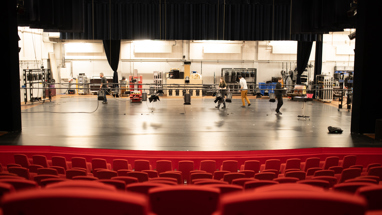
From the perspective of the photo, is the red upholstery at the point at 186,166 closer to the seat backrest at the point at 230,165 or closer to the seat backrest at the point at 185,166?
the seat backrest at the point at 185,166

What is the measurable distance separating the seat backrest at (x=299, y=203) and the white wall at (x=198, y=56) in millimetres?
23936

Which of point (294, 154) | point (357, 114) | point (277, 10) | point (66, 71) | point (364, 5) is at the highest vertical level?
point (277, 10)

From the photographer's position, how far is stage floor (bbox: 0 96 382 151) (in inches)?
391

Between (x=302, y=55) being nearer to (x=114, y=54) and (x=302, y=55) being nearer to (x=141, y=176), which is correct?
(x=114, y=54)

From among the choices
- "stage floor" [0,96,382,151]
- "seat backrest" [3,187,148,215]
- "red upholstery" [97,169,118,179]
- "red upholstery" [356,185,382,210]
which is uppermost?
"seat backrest" [3,187,148,215]

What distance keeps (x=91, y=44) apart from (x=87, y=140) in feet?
53.8

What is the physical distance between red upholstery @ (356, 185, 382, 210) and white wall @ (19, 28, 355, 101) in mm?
23033

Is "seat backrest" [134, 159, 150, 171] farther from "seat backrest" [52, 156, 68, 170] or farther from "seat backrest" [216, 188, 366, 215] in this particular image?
"seat backrest" [216, 188, 366, 215]

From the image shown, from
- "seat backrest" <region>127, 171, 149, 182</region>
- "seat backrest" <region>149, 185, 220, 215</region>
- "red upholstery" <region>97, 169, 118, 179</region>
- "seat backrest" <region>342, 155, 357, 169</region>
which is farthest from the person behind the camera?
"seat backrest" <region>342, 155, 357, 169</region>

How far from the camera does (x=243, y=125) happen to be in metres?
12.9

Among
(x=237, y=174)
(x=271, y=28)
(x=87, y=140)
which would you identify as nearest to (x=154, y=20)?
(x=271, y=28)

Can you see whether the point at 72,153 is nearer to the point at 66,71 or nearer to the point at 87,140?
the point at 87,140

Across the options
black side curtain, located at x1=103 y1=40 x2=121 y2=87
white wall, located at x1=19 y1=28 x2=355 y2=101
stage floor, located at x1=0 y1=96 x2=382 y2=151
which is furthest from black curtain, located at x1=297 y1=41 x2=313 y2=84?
black side curtain, located at x1=103 y1=40 x2=121 y2=87

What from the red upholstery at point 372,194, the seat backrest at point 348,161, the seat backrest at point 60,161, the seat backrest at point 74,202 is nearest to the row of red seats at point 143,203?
the seat backrest at point 74,202
